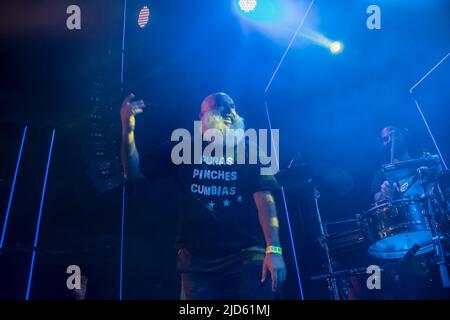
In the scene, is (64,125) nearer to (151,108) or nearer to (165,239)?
(151,108)

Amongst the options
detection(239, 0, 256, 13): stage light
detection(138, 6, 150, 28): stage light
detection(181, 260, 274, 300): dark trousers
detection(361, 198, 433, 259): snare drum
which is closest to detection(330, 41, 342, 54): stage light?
detection(239, 0, 256, 13): stage light

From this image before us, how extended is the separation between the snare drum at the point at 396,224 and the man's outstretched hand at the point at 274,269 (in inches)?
39.1

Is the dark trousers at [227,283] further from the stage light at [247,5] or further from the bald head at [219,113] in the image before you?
the stage light at [247,5]

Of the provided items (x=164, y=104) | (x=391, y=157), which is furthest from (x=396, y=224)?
(x=164, y=104)

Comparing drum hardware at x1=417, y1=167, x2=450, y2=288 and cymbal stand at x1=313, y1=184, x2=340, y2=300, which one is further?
cymbal stand at x1=313, y1=184, x2=340, y2=300

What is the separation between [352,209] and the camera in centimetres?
281

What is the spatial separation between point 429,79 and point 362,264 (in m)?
1.62

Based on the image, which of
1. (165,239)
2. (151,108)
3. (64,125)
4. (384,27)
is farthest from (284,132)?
(64,125)

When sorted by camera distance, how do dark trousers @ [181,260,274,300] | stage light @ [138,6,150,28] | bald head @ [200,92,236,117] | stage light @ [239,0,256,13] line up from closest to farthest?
1. dark trousers @ [181,260,274,300]
2. bald head @ [200,92,236,117]
3. stage light @ [138,6,150,28]
4. stage light @ [239,0,256,13]

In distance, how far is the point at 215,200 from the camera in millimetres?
2186

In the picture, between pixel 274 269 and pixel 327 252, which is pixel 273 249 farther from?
pixel 327 252

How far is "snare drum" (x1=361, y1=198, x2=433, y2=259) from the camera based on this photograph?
269 cm

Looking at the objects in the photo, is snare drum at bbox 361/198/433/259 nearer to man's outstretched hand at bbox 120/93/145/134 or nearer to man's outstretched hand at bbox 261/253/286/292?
man's outstretched hand at bbox 261/253/286/292

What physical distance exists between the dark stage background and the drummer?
0.20ft
